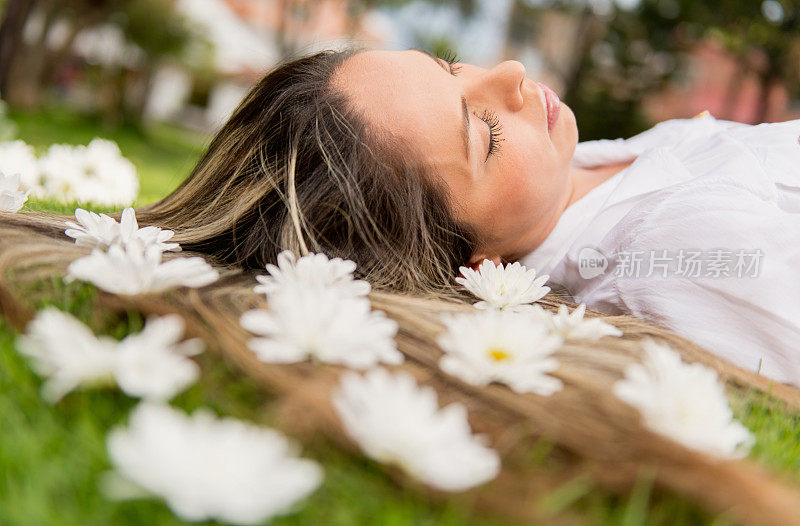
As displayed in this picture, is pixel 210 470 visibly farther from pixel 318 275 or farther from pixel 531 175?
pixel 531 175

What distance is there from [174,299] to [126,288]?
91 mm

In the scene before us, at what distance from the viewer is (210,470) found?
29.9 inches

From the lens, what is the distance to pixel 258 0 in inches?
1025

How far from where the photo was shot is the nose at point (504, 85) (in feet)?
7.13

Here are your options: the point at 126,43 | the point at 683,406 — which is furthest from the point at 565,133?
the point at 126,43

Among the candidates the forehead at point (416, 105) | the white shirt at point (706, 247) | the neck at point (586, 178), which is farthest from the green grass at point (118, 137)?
the white shirt at point (706, 247)

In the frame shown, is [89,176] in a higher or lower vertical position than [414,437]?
lower

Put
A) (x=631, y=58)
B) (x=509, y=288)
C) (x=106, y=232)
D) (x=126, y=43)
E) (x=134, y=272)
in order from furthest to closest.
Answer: (x=126, y=43), (x=631, y=58), (x=509, y=288), (x=106, y=232), (x=134, y=272)

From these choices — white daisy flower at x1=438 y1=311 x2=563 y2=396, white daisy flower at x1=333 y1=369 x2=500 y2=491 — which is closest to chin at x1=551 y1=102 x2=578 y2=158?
white daisy flower at x1=438 y1=311 x2=563 y2=396

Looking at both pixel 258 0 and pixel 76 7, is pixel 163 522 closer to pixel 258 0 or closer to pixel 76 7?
pixel 76 7

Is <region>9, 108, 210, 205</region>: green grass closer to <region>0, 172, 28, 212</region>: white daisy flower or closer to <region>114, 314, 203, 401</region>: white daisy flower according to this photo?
<region>0, 172, 28, 212</region>: white daisy flower

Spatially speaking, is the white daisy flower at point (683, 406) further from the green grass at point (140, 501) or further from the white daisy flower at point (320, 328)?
the white daisy flower at point (320, 328)

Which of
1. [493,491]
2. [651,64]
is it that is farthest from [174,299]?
[651,64]

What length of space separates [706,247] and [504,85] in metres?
0.81
